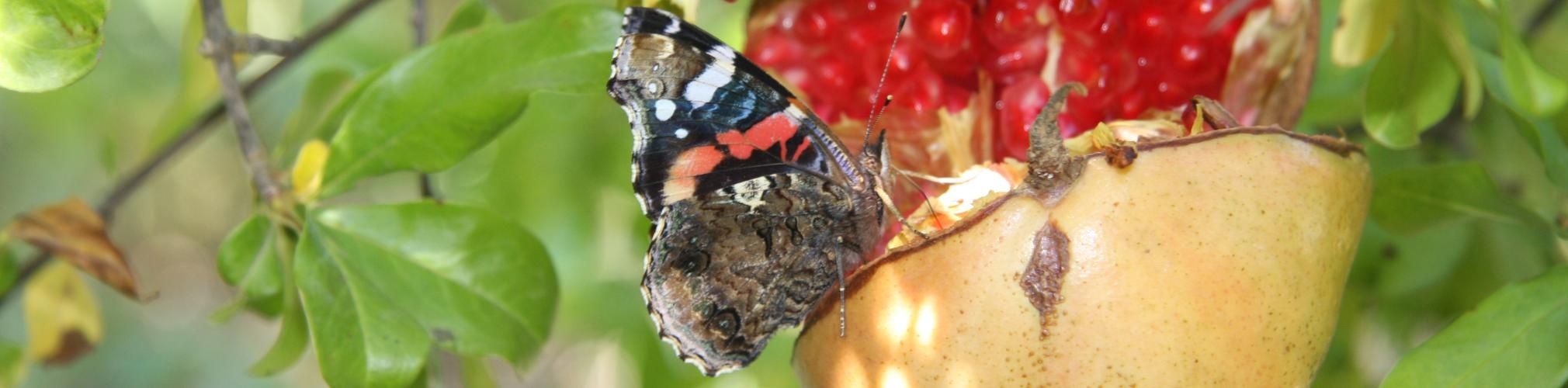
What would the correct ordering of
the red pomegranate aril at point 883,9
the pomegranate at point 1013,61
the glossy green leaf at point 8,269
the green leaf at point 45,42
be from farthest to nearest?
the glossy green leaf at point 8,269, the red pomegranate aril at point 883,9, the pomegranate at point 1013,61, the green leaf at point 45,42

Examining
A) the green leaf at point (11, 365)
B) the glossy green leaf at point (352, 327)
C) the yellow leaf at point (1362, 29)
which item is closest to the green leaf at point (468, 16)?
the glossy green leaf at point (352, 327)

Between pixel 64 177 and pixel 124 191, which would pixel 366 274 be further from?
pixel 64 177

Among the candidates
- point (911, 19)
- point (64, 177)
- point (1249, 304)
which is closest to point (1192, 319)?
point (1249, 304)

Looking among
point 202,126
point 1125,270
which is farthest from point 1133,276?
point 202,126

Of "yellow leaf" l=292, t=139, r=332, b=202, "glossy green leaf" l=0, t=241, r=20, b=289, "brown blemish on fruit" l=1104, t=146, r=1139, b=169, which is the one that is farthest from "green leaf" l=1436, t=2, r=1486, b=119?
"glossy green leaf" l=0, t=241, r=20, b=289

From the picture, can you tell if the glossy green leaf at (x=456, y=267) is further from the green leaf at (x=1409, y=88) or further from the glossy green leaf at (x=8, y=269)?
the green leaf at (x=1409, y=88)

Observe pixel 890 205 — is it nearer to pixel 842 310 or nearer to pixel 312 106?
pixel 842 310
